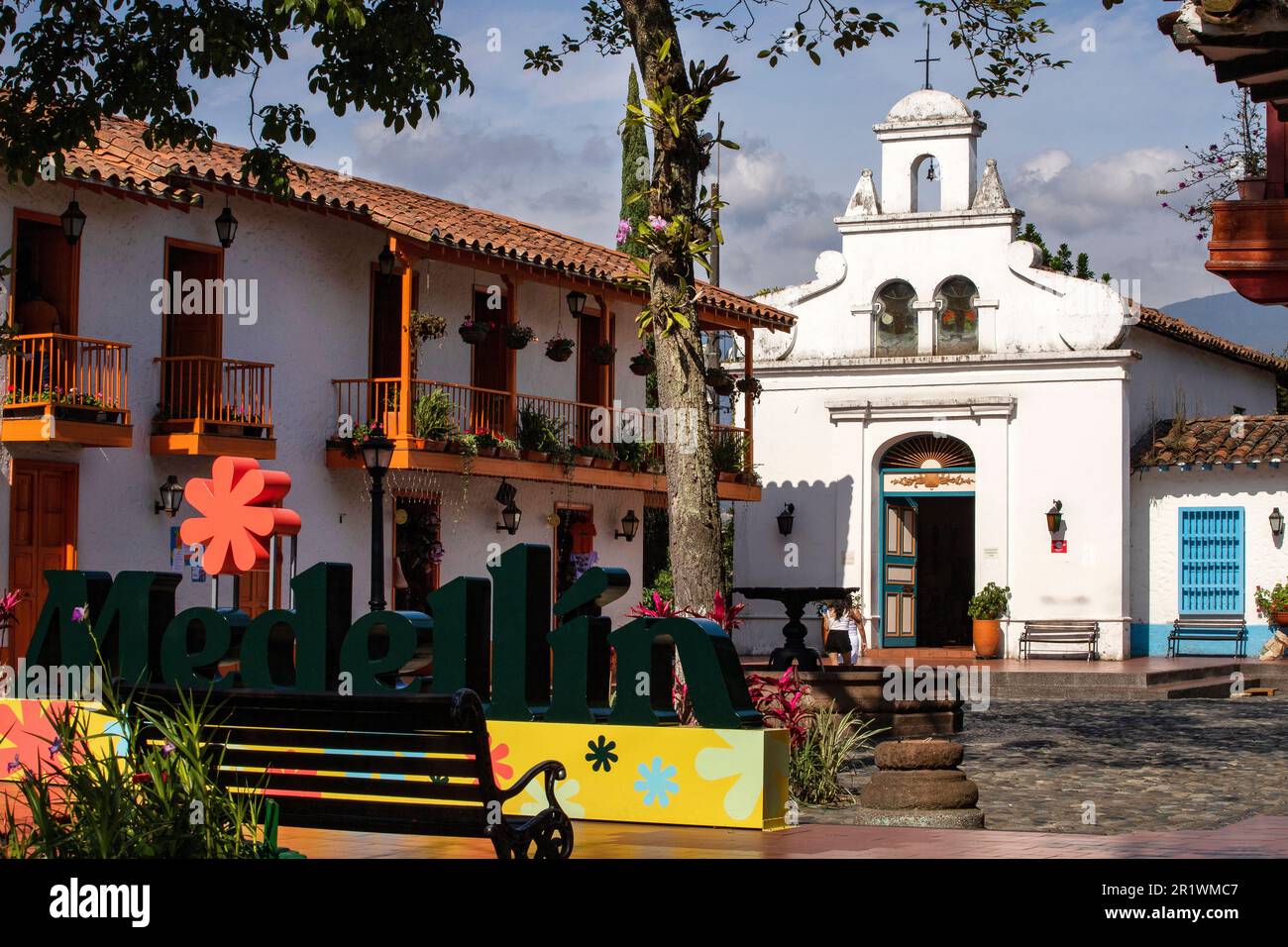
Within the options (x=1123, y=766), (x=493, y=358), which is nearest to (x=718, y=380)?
(x=493, y=358)

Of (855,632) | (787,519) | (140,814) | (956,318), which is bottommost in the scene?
(140,814)

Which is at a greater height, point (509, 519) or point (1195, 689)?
point (509, 519)

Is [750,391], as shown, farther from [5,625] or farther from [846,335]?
[5,625]

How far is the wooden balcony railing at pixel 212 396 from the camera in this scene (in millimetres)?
19281

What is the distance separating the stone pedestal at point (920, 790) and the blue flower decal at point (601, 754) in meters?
1.63

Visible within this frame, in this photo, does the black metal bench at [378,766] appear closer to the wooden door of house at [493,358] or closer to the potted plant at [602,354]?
the wooden door of house at [493,358]

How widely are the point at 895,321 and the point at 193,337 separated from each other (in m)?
13.0

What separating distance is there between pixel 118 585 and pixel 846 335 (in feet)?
65.7

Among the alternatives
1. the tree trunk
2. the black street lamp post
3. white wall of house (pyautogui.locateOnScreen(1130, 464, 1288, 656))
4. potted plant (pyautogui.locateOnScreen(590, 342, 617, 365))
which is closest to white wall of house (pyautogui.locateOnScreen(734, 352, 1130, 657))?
white wall of house (pyautogui.locateOnScreen(1130, 464, 1288, 656))

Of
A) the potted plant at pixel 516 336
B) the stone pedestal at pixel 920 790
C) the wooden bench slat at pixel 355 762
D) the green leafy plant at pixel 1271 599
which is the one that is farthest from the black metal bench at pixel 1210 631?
the wooden bench slat at pixel 355 762

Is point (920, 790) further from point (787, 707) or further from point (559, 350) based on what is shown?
point (559, 350)

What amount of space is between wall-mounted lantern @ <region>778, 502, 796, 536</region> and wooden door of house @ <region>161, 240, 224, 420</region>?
11.7 meters

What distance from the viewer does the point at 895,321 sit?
2934 cm
